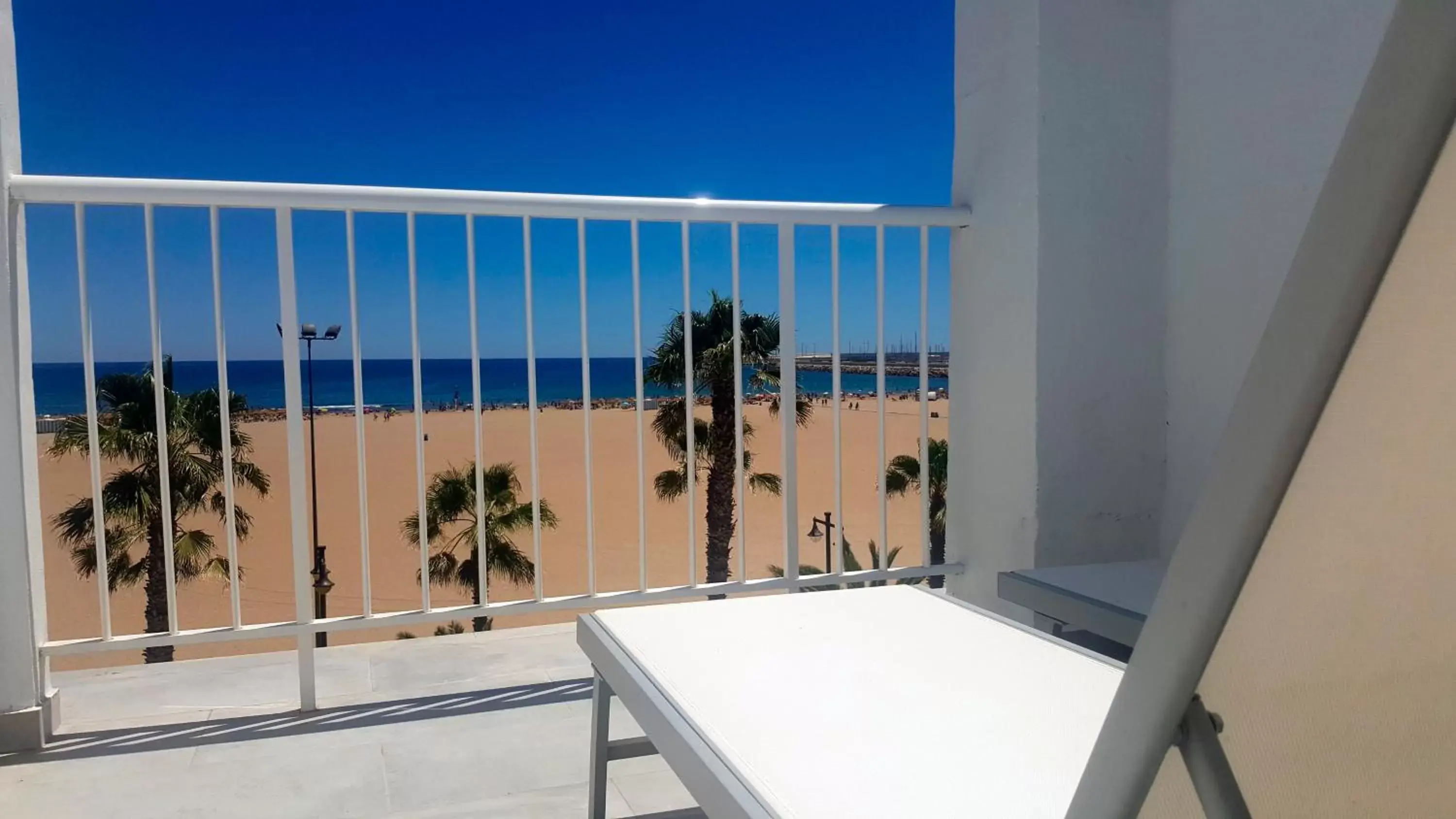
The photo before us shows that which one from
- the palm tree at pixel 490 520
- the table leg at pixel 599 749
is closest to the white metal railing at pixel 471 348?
the table leg at pixel 599 749

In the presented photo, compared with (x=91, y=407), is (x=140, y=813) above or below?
below

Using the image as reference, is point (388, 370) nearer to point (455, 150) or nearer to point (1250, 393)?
point (455, 150)

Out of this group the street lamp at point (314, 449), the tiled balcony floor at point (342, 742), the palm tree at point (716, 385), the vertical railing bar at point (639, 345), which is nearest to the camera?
the tiled balcony floor at point (342, 742)

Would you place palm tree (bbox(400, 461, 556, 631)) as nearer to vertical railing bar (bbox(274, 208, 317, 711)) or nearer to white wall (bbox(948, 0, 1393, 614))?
vertical railing bar (bbox(274, 208, 317, 711))

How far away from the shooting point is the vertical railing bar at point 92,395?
2.09 meters

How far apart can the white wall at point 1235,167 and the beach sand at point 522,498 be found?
17.3 metres

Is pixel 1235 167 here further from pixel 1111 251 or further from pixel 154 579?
pixel 154 579

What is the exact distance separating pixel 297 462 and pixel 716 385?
39.9 ft

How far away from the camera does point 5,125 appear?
2.01 meters

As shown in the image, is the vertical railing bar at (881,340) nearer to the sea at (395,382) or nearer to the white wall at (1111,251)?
the white wall at (1111,251)

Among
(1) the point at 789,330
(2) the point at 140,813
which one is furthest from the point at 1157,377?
(2) the point at 140,813

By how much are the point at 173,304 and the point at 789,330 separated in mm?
32611

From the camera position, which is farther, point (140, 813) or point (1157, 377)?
point (1157, 377)

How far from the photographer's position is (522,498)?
78.6 ft
